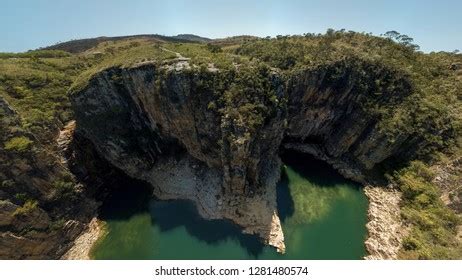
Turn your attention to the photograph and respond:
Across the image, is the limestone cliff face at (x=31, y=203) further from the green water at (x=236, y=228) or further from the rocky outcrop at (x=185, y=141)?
the rocky outcrop at (x=185, y=141)

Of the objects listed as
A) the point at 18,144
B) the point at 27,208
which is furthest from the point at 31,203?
the point at 18,144

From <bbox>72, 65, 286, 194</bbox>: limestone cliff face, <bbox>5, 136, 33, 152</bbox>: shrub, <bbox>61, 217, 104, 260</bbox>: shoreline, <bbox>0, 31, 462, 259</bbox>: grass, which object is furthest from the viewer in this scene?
<bbox>72, 65, 286, 194</bbox>: limestone cliff face

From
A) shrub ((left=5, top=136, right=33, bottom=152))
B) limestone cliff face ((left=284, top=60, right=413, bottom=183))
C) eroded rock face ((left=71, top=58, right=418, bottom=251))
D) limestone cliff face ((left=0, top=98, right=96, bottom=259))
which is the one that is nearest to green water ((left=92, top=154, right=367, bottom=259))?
eroded rock face ((left=71, top=58, right=418, bottom=251))

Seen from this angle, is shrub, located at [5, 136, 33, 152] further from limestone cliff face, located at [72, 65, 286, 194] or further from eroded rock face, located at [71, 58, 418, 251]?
eroded rock face, located at [71, 58, 418, 251]

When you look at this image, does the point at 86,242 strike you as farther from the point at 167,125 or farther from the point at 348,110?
the point at 348,110

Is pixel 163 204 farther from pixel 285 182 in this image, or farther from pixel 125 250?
pixel 285 182

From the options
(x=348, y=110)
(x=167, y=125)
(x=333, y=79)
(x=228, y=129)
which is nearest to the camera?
(x=228, y=129)
